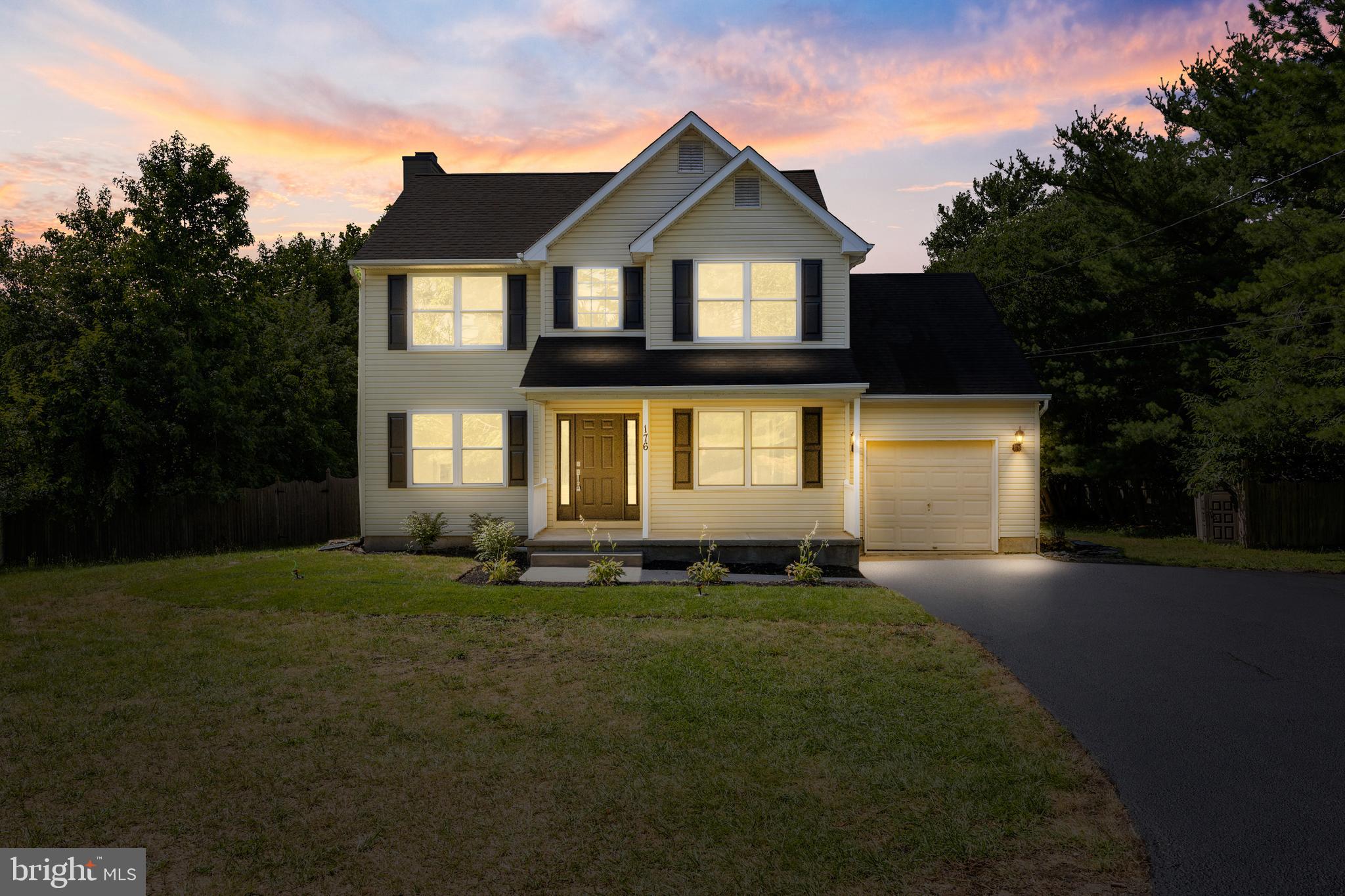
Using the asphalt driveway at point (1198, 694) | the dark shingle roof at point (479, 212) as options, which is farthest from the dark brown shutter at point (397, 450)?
the asphalt driveway at point (1198, 694)

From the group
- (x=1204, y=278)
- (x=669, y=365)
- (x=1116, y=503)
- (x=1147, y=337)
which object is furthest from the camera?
(x=1116, y=503)

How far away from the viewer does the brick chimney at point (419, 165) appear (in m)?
19.5

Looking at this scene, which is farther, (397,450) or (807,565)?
(397,450)

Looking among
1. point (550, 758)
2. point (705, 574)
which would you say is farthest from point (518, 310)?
point (550, 758)

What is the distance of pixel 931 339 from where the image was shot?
Answer: 17.5m

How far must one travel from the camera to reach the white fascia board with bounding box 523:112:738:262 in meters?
15.7

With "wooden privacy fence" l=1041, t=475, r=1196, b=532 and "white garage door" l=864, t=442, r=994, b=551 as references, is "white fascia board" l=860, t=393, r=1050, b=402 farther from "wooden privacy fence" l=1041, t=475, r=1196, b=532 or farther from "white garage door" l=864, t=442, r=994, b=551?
"wooden privacy fence" l=1041, t=475, r=1196, b=532

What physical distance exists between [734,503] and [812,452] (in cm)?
176

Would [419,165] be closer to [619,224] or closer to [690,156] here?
[619,224]

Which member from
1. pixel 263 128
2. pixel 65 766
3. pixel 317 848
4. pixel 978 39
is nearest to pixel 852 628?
pixel 317 848

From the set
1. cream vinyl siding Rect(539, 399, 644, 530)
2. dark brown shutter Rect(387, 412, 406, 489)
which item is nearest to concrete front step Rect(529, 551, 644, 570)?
cream vinyl siding Rect(539, 399, 644, 530)

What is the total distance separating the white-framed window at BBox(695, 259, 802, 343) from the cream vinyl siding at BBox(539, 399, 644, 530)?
2.16m

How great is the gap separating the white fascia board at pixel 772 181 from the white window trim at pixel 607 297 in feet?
2.76

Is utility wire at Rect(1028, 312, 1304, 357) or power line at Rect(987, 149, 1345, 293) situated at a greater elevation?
power line at Rect(987, 149, 1345, 293)
